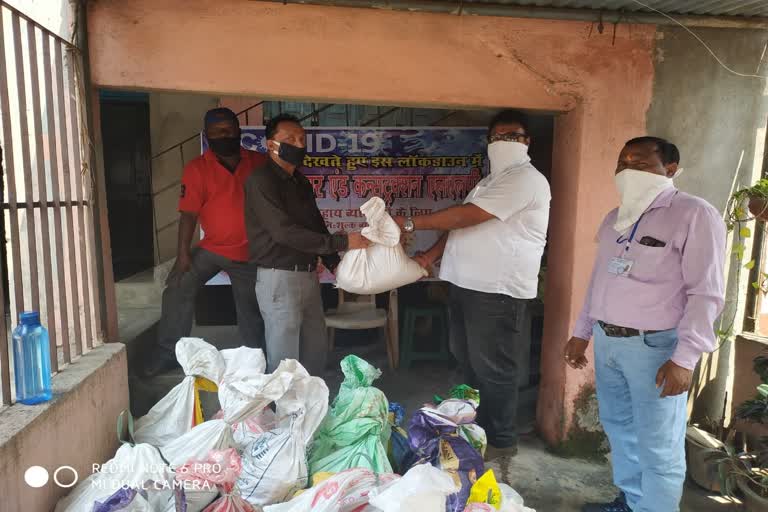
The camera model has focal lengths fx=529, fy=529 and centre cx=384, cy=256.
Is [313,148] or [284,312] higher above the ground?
[313,148]

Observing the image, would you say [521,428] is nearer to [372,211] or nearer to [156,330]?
[372,211]

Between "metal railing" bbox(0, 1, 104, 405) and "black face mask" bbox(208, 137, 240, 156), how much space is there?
93 cm

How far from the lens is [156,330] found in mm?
4098

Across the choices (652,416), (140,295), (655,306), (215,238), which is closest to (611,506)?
(652,416)

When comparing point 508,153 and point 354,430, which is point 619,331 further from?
point 354,430

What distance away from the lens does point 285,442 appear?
2.18 metres

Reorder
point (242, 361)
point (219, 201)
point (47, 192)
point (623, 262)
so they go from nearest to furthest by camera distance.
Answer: point (623, 262), point (47, 192), point (242, 361), point (219, 201)

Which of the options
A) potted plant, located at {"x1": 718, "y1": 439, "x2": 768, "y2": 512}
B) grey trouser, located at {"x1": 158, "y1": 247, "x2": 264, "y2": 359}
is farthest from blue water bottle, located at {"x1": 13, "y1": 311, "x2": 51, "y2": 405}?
potted plant, located at {"x1": 718, "y1": 439, "x2": 768, "y2": 512}

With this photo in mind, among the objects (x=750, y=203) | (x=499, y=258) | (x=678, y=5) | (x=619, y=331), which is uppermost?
(x=678, y=5)

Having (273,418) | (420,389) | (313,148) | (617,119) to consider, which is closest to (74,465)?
(273,418)

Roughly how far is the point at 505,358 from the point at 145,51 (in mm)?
2497

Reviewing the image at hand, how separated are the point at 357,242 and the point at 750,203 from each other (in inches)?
85.4

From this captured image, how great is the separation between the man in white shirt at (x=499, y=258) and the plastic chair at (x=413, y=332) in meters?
1.39

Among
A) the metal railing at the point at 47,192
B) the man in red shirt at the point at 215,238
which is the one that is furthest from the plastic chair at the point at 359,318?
the metal railing at the point at 47,192
